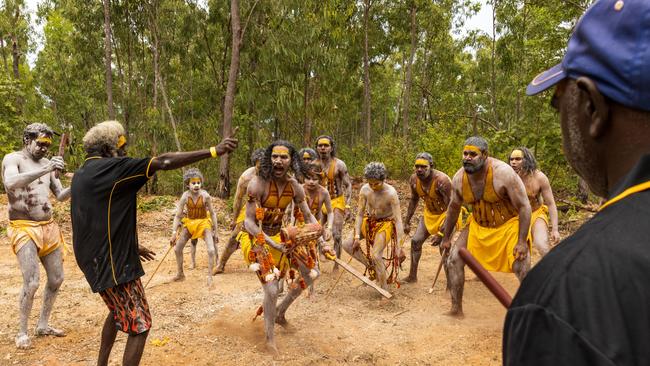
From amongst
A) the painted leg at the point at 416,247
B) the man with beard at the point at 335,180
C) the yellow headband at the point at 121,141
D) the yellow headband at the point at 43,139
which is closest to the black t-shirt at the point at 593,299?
the yellow headband at the point at 121,141

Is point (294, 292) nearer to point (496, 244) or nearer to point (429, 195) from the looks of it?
point (496, 244)

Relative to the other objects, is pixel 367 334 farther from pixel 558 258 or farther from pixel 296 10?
pixel 296 10

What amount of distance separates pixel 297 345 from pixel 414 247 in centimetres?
294

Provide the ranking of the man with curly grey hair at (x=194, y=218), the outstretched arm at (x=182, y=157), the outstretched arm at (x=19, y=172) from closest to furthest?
the outstretched arm at (x=182, y=157) → the outstretched arm at (x=19, y=172) → the man with curly grey hair at (x=194, y=218)

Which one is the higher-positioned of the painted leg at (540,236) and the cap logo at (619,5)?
the cap logo at (619,5)

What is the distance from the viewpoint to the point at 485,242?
17.5ft

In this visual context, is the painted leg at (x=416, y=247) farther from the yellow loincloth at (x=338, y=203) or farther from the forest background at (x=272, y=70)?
the forest background at (x=272, y=70)

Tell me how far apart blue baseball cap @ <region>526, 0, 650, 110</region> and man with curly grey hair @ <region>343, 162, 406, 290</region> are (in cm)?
543

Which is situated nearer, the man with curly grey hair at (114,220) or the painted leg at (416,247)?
the man with curly grey hair at (114,220)

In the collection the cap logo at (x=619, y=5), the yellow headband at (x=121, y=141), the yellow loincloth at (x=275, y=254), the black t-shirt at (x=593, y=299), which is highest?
the cap logo at (x=619, y=5)

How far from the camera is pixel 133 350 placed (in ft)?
10.8

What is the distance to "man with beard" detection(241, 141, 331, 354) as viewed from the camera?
459 centimetres

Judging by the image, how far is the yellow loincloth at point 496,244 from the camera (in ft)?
17.0

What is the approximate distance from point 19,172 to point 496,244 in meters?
5.18
